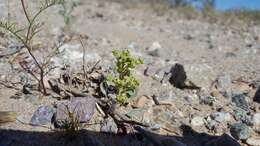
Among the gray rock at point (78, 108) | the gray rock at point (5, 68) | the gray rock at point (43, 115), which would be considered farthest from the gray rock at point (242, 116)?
the gray rock at point (5, 68)

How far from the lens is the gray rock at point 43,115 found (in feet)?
9.66

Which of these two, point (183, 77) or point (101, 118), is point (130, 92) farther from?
point (183, 77)

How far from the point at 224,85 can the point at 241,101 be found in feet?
1.09

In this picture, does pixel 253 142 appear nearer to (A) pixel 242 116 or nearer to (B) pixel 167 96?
(A) pixel 242 116

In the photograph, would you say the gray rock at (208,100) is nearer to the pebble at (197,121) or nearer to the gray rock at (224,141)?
the pebble at (197,121)

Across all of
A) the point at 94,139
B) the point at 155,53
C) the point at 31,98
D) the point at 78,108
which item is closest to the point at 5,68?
the point at 31,98

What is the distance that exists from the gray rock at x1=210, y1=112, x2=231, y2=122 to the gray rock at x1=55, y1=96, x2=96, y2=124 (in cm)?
85

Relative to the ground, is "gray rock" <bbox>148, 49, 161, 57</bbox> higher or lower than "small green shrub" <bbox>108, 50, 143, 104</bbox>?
higher

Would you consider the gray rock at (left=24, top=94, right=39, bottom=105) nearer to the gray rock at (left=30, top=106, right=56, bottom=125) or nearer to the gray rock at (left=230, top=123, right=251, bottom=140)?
the gray rock at (left=30, top=106, right=56, bottom=125)

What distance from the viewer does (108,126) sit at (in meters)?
2.93

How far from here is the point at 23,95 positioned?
3.26 m

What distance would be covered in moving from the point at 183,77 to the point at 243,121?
66 centimetres

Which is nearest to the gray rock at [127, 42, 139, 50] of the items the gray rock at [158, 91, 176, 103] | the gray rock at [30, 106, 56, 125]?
the gray rock at [158, 91, 176, 103]

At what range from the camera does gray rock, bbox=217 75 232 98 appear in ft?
12.1
